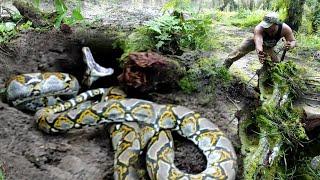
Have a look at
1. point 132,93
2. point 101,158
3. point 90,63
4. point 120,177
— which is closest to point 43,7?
point 90,63

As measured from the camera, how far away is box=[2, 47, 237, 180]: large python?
18.3ft

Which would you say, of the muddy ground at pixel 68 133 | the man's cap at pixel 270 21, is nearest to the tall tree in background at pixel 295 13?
the muddy ground at pixel 68 133

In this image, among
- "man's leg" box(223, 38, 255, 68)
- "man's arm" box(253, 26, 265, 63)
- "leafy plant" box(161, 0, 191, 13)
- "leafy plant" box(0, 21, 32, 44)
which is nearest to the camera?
"man's arm" box(253, 26, 265, 63)

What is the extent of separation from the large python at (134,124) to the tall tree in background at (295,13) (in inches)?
229

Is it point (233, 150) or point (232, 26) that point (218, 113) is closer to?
point (233, 150)

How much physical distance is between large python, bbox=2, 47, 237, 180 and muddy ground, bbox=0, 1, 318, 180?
0.66ft

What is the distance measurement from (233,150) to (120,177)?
163 cm

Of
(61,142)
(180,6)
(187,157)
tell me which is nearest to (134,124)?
(187,157)

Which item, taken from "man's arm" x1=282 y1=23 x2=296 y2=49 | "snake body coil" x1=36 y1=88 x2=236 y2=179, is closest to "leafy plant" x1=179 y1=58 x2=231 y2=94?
"snake body coil" x1=36 y1=88 x2=236 y2=179

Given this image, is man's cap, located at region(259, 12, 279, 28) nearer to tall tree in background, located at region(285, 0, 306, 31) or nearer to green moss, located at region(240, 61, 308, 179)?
green moss, located at region(240, 61, 308, 179)

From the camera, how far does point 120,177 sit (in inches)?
215

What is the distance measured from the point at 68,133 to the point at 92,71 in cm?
186

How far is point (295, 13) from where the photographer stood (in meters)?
11.1

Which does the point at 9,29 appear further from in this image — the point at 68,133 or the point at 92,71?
the point at 68,133
